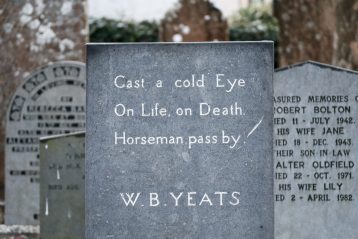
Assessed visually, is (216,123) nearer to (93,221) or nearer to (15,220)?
(93,221)

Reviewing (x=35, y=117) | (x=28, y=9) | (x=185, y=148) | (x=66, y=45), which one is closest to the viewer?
(x=185, y=148)

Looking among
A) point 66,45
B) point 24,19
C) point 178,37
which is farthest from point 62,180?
point 178,37

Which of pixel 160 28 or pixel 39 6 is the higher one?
pixel 160 28

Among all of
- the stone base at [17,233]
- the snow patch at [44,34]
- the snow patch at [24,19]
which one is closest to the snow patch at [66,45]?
the snow patch at [44,34]

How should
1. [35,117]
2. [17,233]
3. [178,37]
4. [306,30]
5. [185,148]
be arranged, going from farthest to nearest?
[306,30] < [178,37] < [35,117] < [17,233] < [185,148]

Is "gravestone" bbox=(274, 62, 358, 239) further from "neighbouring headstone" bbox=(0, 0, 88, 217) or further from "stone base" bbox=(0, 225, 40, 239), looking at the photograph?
"neighbouring headstone" bbox=(0, 0, 88, 217)

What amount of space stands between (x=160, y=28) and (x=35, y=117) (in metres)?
3.81

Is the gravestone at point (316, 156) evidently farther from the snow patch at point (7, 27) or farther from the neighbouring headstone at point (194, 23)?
the neighbouring headstone at point (194, 23)

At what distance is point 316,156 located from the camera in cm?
643

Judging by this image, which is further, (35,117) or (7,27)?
(7,27)

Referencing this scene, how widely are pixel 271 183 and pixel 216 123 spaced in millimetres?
353

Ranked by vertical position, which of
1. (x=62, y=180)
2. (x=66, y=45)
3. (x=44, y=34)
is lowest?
(x=62, y=180)

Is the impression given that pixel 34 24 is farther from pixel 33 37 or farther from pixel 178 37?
pixel 178 37

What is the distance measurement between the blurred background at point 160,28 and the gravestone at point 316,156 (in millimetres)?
1533
